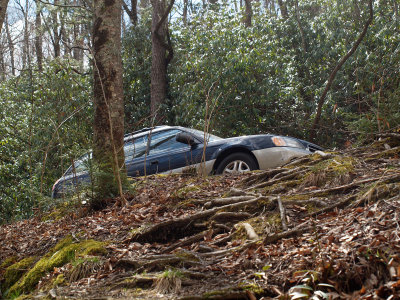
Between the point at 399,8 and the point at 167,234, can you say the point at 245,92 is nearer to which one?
the point at 399,8

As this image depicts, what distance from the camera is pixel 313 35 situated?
19031 millimetres

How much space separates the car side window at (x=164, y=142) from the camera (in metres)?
10.2

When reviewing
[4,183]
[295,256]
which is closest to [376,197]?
[295,256]

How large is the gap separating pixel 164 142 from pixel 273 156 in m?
2.54

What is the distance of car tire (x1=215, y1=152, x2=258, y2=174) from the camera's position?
912cm

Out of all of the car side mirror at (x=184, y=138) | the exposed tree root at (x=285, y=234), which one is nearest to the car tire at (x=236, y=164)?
the car side mirror at (x=184, y=138)

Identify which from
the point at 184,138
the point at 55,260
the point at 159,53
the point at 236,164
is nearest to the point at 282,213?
the point at 55,260

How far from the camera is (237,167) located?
9281 millimetres

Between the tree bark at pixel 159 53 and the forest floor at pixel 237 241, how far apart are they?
35.6 ft


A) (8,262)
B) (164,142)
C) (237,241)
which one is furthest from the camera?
(164,142)

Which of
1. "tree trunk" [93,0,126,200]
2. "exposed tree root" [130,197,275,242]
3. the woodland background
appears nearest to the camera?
"exposed tree root" [130,197,275,242]

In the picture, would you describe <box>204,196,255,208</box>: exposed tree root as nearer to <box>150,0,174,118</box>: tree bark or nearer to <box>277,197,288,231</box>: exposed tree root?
<box>277,197,288,231</box>: exposed tree root

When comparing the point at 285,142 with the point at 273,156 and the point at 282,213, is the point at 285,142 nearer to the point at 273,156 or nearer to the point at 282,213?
the point at 273,156

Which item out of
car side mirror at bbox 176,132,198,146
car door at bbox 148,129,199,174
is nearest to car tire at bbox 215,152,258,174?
car door at bbox 148,129,199,174
